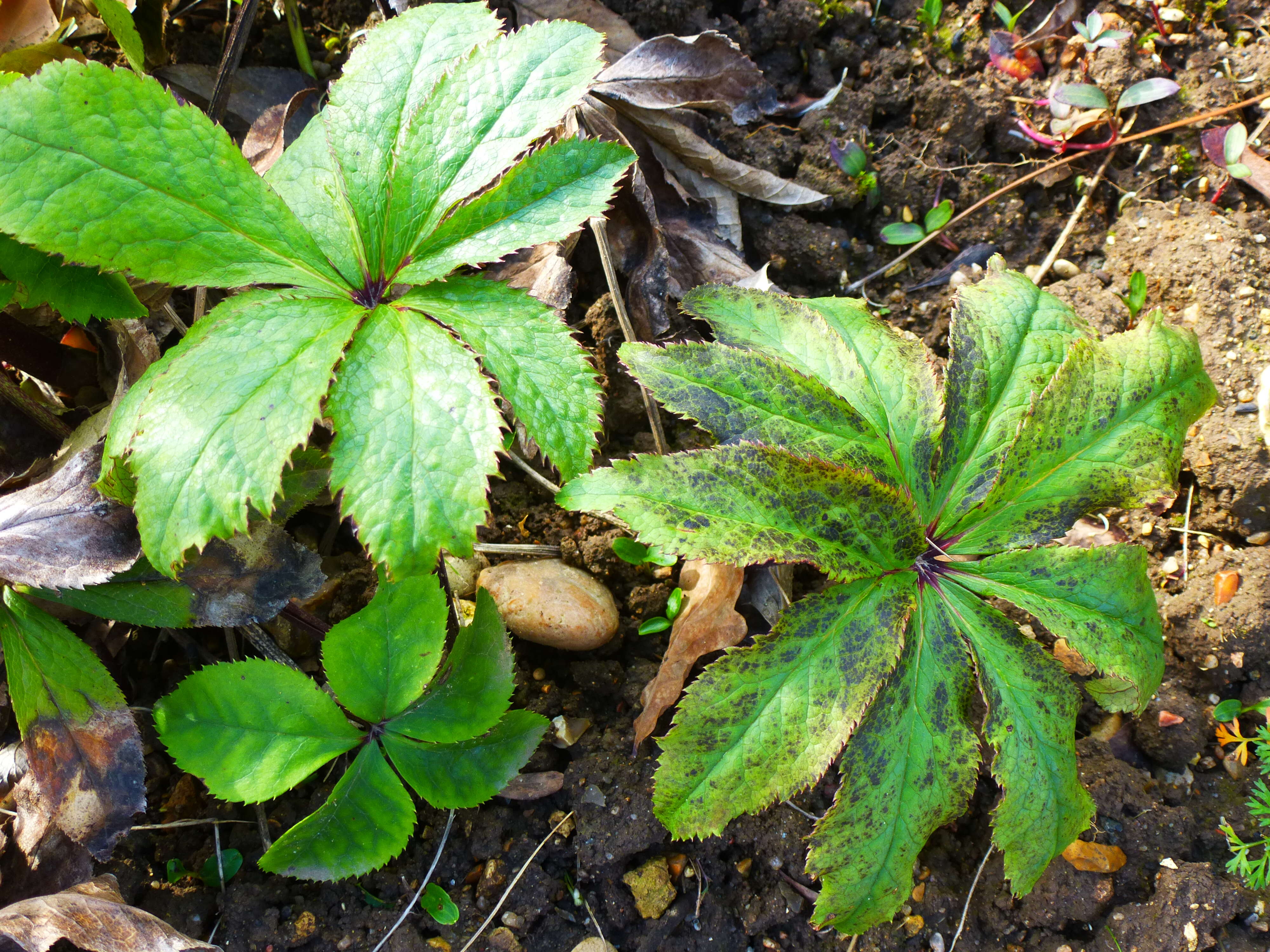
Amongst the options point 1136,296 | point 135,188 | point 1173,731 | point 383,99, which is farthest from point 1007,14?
point 135,188

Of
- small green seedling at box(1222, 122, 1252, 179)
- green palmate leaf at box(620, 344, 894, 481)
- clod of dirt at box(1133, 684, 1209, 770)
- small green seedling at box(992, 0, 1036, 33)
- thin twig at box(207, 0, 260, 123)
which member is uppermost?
thin twig at box(207, 0, 260, 123)

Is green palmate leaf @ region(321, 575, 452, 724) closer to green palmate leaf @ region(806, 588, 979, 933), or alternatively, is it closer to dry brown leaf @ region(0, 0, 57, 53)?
green palmate leaf @ region(806, 588, 979, 933)

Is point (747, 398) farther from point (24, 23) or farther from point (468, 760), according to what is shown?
point (24, 23)

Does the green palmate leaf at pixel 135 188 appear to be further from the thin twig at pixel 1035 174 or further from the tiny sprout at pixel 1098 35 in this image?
the tiny sprout at pixel 1098 35

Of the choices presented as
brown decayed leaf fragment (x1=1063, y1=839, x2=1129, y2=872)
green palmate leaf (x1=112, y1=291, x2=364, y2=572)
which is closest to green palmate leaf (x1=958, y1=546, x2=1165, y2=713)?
brown decayed leaf fragment (x1=1063, y1=839, x2=1129, y2=872)

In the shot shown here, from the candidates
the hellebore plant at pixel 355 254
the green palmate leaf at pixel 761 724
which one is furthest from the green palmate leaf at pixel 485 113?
the green palmate leaf at pixel 761 724
